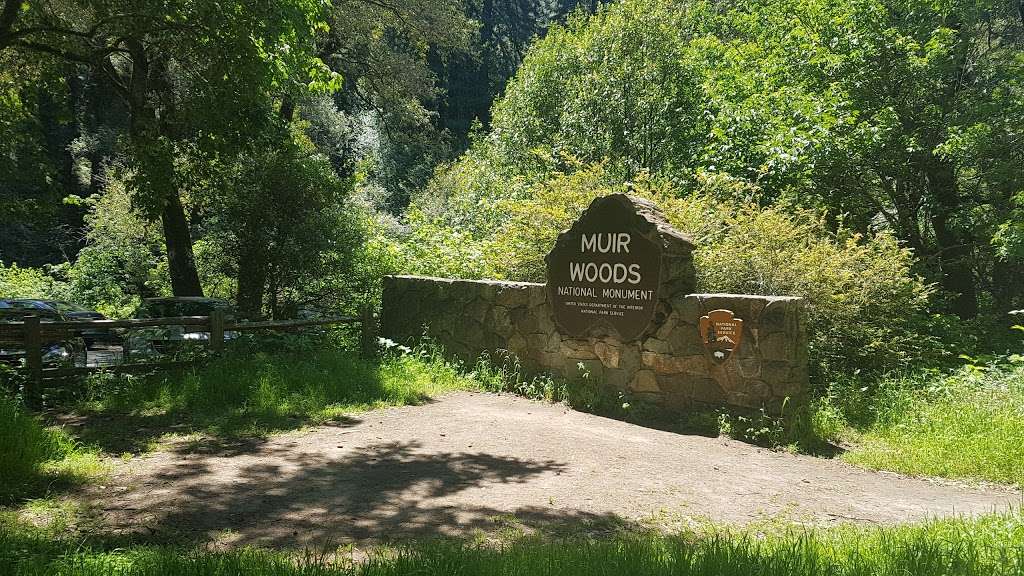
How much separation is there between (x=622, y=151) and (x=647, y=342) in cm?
991

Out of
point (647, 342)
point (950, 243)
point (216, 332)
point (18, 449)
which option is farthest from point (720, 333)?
point (950, 243)

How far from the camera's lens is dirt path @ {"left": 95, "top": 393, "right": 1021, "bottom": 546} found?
496cm

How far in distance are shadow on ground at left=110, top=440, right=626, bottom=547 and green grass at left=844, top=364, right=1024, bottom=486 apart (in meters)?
3.35

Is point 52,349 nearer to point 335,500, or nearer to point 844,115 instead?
point 335,500

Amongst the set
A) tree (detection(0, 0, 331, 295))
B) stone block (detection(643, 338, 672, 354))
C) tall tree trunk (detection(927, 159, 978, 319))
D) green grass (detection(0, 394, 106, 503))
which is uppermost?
tree (detection(0, 0, 331, 295))

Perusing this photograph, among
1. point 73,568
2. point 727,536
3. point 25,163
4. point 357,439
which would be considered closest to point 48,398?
point 357,439

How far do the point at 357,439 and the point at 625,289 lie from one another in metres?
3.67

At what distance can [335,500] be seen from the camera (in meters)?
5.36

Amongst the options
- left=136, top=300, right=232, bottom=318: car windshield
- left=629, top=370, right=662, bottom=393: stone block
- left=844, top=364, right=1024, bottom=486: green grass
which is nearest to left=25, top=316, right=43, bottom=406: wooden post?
left=136, top=300, right=232, bottom=318: car windshield

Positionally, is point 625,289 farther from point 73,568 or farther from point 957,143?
point 957,143

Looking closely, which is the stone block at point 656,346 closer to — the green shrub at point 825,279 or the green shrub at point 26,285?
the green shrub at point 825,279

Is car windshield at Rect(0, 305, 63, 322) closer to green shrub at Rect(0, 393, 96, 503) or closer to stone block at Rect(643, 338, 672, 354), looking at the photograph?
green shrub at Rect(0, 393, 96, 503)

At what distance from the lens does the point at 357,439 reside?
734 cm

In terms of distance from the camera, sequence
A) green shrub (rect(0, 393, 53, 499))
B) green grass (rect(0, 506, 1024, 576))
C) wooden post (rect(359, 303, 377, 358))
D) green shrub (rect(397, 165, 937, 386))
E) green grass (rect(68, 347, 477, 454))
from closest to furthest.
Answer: green grass (rect(0, 506, 1024, 576)) < green shrub (rect(0, 393, 53, 499)) < green grass (rect(68, 347, 477, 454)) < green shrub (rect(397, 165, 937, 386)) < wooden post (rect(359, 303, 377, 358))
